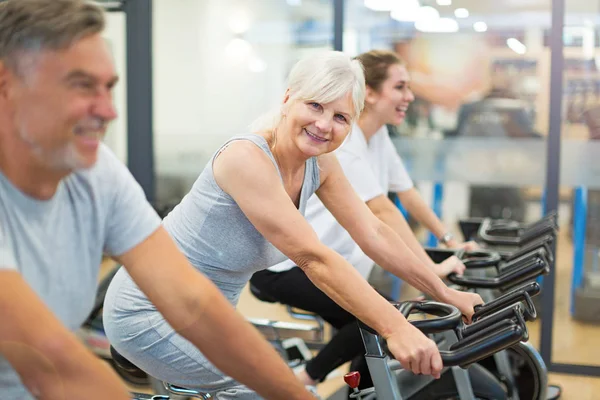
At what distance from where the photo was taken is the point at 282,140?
1.96m

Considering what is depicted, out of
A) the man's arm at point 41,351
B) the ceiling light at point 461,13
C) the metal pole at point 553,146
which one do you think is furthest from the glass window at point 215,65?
the man's arm at point 41,351

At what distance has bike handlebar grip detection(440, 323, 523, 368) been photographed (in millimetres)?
1498

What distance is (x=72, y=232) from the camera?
3.88 feet

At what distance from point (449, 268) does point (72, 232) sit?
1.66 metres

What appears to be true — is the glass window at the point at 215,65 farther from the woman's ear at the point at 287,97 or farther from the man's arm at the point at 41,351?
the man's arm at the point at 41,351

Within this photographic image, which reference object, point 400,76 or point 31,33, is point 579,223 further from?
point 31,33

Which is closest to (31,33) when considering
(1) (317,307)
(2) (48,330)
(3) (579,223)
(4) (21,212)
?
(4) (21,212)

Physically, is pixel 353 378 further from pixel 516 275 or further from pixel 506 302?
pixel 516 275

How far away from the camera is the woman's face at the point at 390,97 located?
117 inches

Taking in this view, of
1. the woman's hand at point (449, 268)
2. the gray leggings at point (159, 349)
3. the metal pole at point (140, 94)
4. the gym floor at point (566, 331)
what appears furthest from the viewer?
the metal pole at point (140, 94)

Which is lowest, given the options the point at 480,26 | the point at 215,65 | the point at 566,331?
the point at 566,331

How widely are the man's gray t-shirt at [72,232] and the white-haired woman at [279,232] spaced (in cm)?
50

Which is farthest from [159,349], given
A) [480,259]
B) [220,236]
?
[480,259]

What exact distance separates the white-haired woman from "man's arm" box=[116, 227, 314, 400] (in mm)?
409
